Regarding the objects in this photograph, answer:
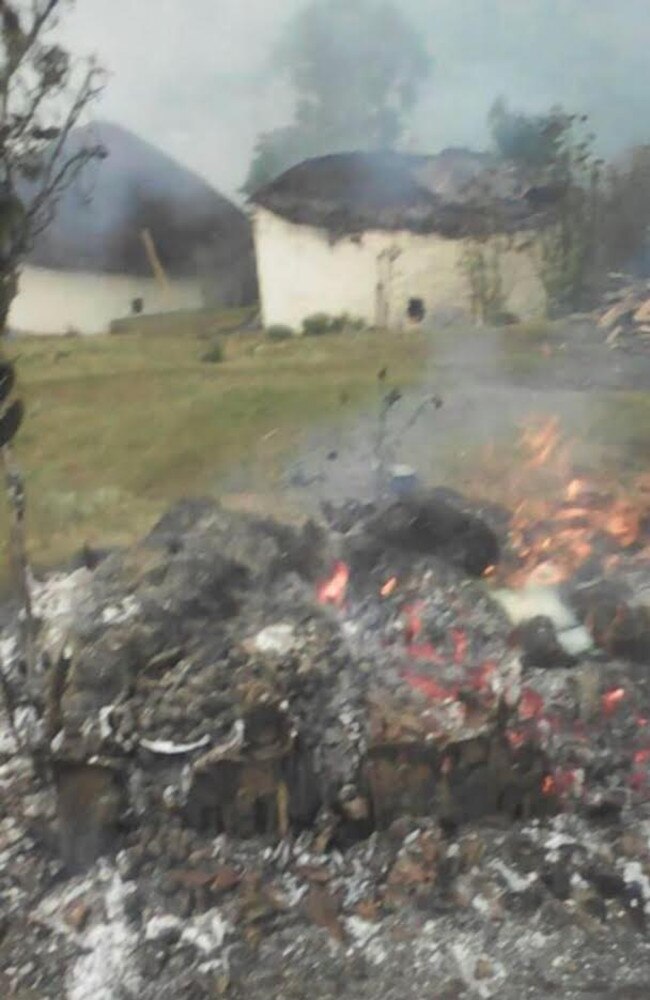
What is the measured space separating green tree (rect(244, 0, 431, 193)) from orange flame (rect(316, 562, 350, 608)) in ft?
3.04

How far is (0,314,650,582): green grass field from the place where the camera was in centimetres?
261

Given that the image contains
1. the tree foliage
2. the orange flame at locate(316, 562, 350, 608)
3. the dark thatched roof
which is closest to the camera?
the tree foliage

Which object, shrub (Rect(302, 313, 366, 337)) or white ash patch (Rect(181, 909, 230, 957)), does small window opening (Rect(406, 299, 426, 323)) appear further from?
white ash patch (Rect(181, 909, 230, 957))

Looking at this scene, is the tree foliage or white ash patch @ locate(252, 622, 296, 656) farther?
white ash patch @ locate(252, 622, 296, 656)

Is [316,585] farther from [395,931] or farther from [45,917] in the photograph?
[45,917]

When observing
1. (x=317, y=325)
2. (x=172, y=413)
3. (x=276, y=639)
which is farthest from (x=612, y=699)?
(x=172, y=413)

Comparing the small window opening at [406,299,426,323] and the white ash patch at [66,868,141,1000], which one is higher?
the small window opening at [406,299,426,323]

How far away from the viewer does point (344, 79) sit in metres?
2.56

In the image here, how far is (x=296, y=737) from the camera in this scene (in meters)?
2.65

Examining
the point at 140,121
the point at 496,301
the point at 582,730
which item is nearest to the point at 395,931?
the point at 582,730

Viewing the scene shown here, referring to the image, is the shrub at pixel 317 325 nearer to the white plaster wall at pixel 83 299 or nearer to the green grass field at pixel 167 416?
the green grass field at pixel 167 416

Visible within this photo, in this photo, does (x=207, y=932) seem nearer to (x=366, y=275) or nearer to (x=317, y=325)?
(x=317, y=325)

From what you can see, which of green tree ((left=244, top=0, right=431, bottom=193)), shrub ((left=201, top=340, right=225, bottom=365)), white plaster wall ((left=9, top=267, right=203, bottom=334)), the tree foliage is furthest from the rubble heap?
green tree ((left=244, top=0, right=431, bottom=193))

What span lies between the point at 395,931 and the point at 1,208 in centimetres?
183
